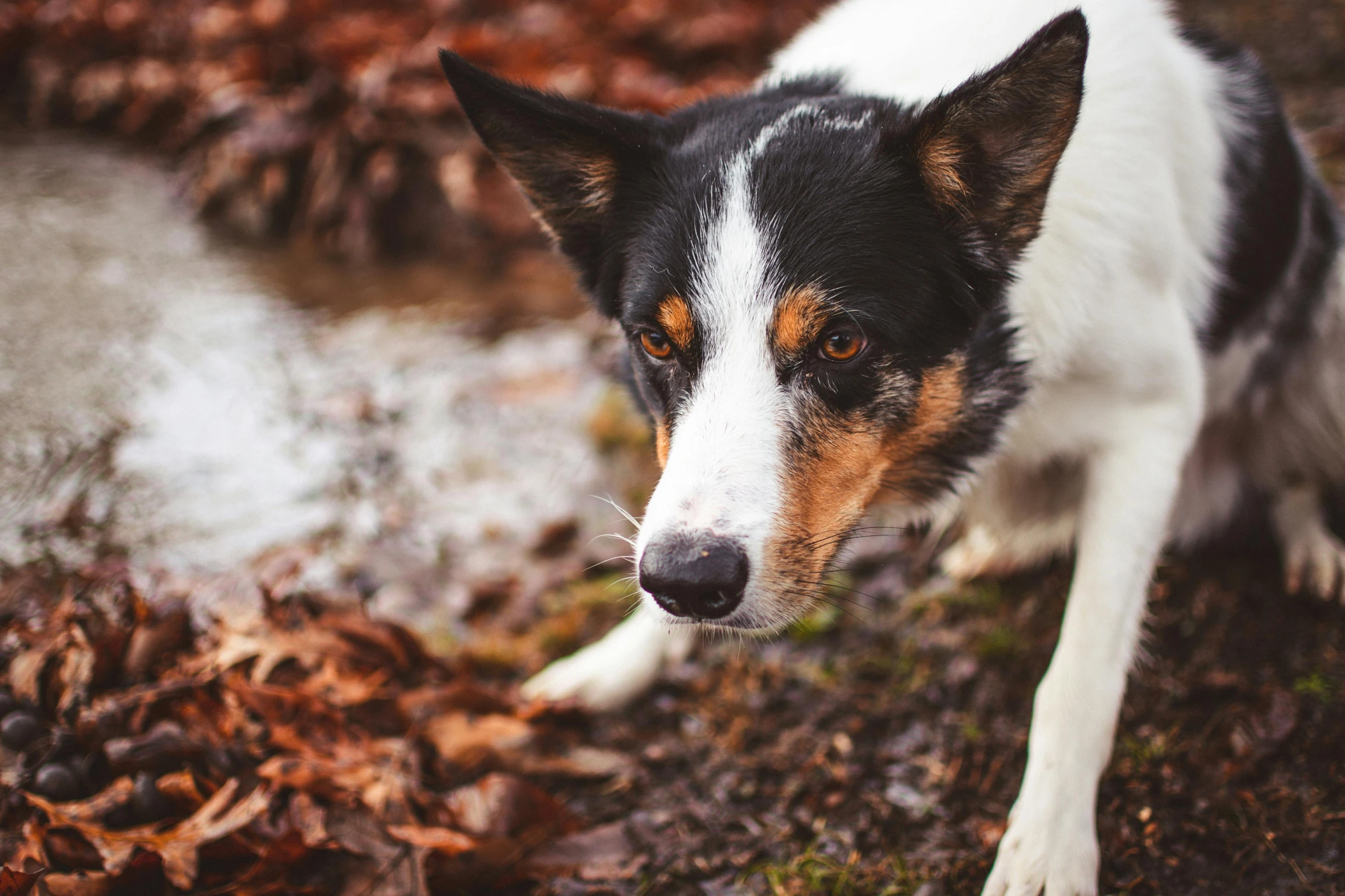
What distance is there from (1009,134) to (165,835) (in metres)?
2.38

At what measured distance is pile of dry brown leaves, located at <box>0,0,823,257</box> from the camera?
18.9ft

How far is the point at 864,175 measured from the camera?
1945mm

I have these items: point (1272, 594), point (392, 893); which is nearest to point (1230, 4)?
point (1272, 594)

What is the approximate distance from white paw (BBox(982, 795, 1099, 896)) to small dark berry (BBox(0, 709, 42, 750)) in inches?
88.7

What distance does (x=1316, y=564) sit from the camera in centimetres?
266

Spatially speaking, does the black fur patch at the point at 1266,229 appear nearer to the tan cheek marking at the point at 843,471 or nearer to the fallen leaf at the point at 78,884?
the tan cheek marking at the point at 843,471

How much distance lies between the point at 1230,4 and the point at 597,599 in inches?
237

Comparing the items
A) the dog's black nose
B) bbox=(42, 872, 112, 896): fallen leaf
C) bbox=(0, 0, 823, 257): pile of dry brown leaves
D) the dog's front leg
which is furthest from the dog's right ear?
bbox=(0, 0, 823, 257): pile of dry brown leaves

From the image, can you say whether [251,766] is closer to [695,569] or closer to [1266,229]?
[695,569]

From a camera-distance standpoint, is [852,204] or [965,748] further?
[965,748]

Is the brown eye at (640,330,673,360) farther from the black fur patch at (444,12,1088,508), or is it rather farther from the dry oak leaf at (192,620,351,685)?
the dry oak leaf at (192,620,351,685)

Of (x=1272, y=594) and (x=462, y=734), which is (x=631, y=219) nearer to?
(x=462, y=734)

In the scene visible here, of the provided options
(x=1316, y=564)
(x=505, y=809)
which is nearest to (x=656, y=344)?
(x=505, y=809)

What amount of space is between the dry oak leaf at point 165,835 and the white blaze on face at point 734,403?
119 centimetres
